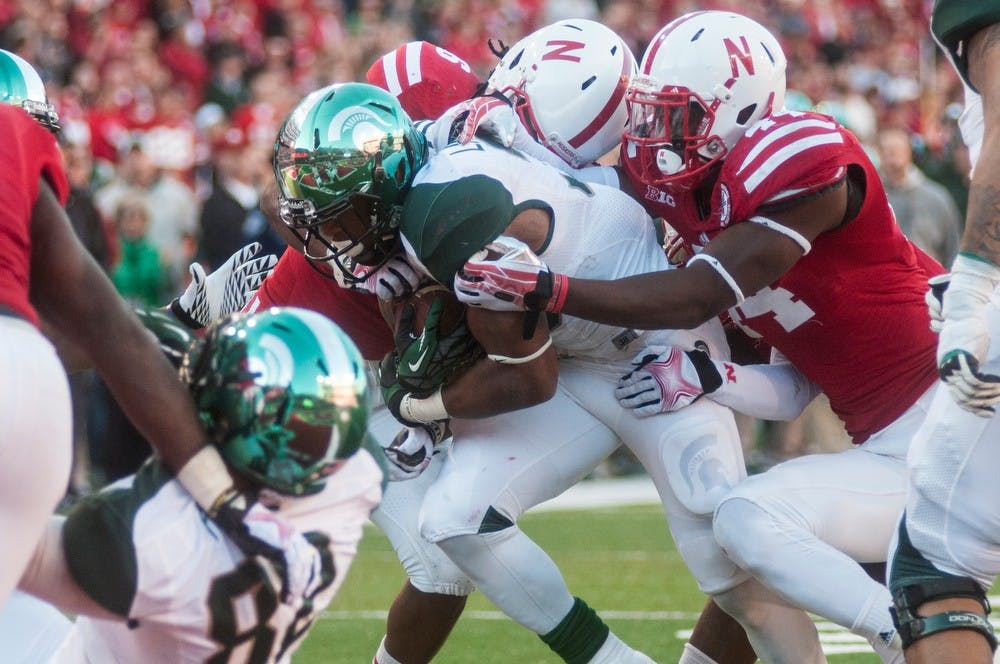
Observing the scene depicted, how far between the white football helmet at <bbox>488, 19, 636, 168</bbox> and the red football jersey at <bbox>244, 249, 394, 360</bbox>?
666mm

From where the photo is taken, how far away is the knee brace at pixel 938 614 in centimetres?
285

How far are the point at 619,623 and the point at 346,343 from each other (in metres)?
2.75

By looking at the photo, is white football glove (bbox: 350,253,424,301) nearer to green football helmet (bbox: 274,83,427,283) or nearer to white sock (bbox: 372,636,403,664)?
green football helmet (bbox: 274,83,427,283)

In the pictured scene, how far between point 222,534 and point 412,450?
125 cm

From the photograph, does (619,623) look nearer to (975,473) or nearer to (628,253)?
(628,253)

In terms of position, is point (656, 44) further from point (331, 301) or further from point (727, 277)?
point (331, 301)

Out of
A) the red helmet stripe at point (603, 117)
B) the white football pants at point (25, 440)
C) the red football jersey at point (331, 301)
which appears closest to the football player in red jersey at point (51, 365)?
the white football pants at point (25, 440)

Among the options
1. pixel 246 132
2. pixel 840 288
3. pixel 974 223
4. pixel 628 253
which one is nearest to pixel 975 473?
pixel 974 223

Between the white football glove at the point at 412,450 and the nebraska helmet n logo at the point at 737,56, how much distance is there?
3.78ft

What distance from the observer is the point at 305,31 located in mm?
12094

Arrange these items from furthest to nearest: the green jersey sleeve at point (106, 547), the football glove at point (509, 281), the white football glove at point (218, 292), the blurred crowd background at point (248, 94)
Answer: the blurred crowd background at point (248, 94)
the white football glove at point (218, 292)
the football glove at point (509, 281)
the green jersey sleeve at point (106, 547)

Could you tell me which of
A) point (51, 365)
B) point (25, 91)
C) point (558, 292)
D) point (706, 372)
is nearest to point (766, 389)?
point (706, 372)

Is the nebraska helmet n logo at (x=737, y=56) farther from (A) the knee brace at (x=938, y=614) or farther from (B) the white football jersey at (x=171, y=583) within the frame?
(B) the white football jersey at (x=171, y=583)

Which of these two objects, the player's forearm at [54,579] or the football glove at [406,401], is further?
the football glove at [406,401]
